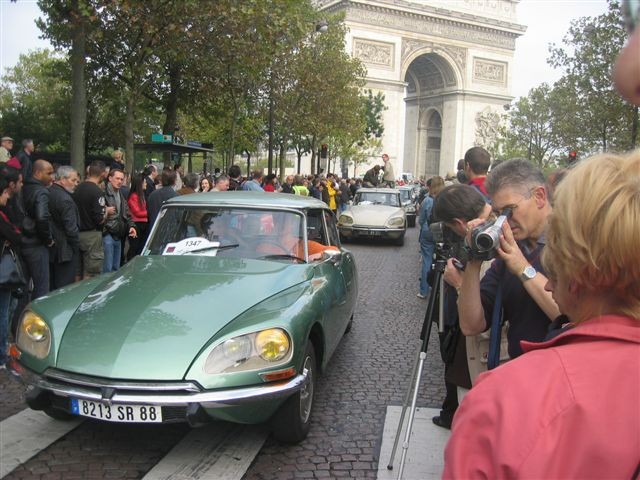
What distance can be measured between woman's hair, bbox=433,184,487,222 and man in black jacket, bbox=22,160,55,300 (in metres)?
4.27

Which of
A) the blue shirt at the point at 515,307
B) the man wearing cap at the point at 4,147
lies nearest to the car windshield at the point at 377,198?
the man wearing cap at the point at 4,147

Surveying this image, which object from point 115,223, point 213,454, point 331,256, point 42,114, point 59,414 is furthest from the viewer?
point 42,114

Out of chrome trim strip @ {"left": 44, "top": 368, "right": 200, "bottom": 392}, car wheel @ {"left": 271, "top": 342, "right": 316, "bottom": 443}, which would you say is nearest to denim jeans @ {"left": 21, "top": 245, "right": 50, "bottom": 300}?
chrome trim strip @ {"left": 44, "top": 368, "right": 200, "bottom": 392}

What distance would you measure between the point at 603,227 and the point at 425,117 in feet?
214

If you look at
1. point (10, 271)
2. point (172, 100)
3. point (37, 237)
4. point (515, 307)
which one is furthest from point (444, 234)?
point (172, 100)

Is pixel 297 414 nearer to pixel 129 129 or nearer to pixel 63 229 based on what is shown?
pixel 63 229

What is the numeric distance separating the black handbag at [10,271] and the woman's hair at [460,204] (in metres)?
3.93

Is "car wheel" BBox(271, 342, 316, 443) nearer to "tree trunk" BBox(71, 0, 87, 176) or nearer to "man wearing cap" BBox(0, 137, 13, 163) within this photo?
"tree trunk" BBox(71, 0, 87, 176)

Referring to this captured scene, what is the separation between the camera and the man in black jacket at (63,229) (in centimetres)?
634

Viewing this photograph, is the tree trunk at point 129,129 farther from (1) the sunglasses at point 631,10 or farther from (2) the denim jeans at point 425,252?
(1) the sunglasses at point 631,10

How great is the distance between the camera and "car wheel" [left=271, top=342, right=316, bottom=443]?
3.82m

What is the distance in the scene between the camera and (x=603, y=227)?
1.13 m

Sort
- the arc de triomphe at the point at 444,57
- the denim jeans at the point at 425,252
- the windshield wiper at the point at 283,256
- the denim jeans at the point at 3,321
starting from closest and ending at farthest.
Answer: the windshield wiper at the point at 283,256
the denim jeans at the point at 3,321
the denim jeans at the point at 425,252
the arc de triomphe at the point at 444,57

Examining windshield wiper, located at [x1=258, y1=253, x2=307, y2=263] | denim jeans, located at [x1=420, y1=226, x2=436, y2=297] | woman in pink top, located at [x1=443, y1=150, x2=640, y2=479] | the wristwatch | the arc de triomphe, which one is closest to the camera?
woman in pink top, located at [x1=443, y1=150, x2=640, y2=479]
